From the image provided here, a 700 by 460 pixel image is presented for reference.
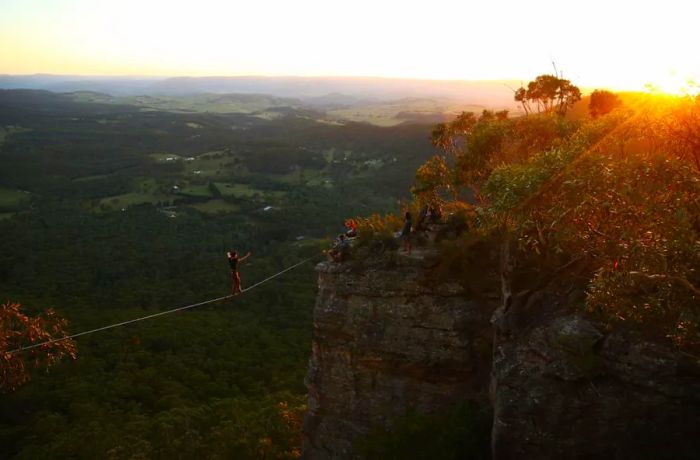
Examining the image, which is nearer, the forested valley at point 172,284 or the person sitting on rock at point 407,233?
the person sitting on rock at point 407,233

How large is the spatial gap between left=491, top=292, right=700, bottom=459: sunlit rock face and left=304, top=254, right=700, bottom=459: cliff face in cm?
2

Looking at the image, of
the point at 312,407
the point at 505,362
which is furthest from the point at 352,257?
the point at 505,362

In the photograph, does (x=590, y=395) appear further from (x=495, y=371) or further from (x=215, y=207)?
(x=215, y=207)

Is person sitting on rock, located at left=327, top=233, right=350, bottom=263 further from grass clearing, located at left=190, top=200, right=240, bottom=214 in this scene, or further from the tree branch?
grass clearing, located at left=190, top=200, right=240, bottom=214

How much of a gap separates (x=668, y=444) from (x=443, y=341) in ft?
25.1

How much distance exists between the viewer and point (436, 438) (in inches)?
639

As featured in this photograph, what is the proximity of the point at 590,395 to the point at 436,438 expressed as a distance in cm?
507

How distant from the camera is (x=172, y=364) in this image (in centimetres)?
5344

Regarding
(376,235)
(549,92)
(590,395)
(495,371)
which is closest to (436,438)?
(495,371)

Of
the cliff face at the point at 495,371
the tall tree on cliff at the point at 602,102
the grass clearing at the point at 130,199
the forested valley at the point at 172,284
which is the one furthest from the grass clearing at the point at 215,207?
the cliff face at the point at 495,371

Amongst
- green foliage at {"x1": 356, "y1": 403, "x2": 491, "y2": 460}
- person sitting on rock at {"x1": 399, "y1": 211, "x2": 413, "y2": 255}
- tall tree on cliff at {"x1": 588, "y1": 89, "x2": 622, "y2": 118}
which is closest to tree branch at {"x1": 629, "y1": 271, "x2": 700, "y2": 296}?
green foliage at {"x1": 356, "y1": 403, "x2": 491, "y2": 460}

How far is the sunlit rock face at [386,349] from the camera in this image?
60.4ft

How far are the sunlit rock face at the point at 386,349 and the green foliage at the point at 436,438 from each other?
4.13 ft

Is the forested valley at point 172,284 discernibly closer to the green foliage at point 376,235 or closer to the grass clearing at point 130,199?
the grass clearing at point 130,199
